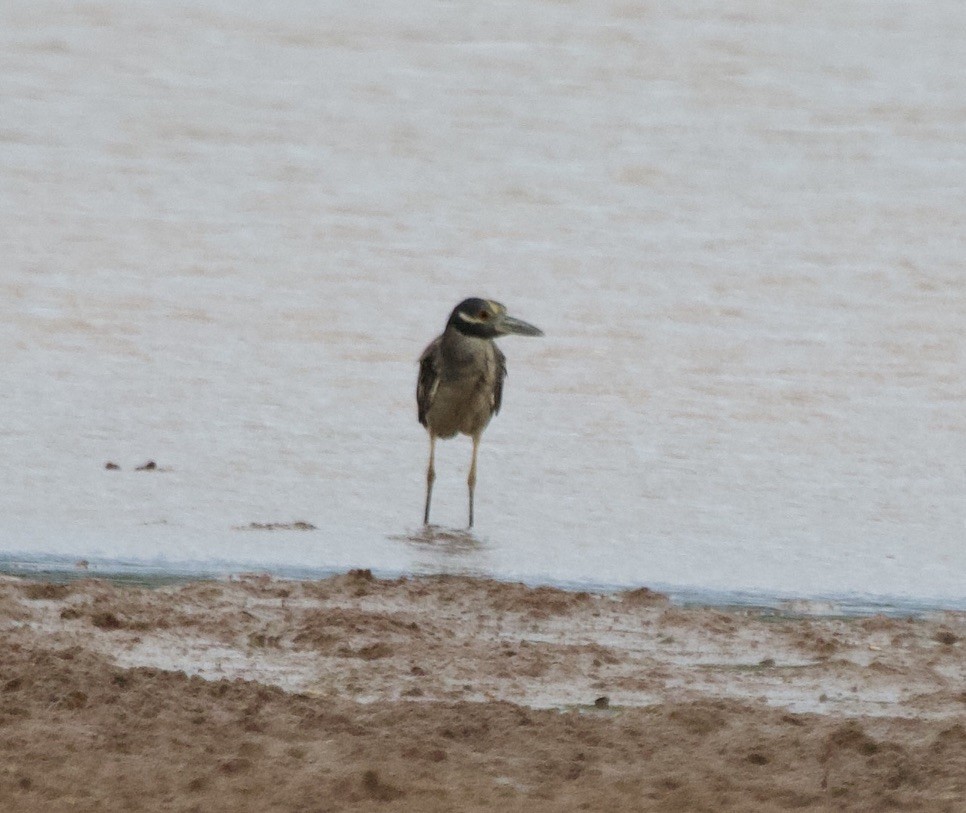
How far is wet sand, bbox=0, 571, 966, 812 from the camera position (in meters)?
5.76

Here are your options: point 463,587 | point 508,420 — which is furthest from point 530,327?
point 463,587

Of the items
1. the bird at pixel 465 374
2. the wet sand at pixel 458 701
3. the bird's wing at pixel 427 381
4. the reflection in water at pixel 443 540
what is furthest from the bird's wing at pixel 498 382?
the wet sand at pixel 458 701

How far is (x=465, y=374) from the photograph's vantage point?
10.5 metres

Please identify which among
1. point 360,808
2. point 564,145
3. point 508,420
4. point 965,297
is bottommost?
point 360,808

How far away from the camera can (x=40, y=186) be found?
19.7 meters

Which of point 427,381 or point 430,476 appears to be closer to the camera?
point 430,476

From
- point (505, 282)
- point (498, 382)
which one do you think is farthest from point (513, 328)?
point (505, 282)

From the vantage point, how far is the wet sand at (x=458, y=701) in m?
5.76

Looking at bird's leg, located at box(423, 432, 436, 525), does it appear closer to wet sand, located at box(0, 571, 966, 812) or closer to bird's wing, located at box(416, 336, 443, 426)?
bird's wing, located at box(416, 336, 443, 426)

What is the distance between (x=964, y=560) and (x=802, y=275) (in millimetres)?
7806

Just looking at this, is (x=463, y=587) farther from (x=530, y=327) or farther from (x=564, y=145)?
(x=564, y=145)

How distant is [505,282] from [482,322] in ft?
18.4

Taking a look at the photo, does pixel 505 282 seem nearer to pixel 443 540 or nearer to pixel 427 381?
pixel 427 381

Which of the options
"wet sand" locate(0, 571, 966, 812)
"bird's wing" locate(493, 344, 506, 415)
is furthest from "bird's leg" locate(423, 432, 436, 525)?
"wet sand" locate(0, 571, 966, 812)
